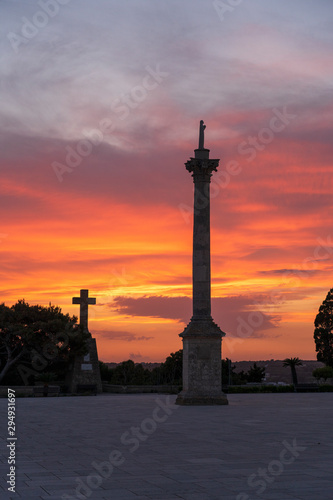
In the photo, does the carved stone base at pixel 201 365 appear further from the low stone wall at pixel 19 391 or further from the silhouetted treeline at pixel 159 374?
the silhouetted treeline at pixel 159 374

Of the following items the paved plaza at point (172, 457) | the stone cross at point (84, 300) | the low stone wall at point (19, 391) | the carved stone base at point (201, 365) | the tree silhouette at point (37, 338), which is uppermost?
the stone cross at point (84, 300)

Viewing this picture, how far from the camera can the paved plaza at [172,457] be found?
9.23 m

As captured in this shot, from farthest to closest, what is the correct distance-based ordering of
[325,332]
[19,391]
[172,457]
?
[325,332] < [19,391] < [172,457]

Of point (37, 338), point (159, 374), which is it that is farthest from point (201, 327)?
point (159, 374)

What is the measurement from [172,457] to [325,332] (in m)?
51.6

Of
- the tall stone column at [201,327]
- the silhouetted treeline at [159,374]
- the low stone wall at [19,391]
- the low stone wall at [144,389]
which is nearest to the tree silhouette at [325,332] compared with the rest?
the silhouetted treeline at [159,374]

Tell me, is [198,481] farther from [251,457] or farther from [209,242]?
[209,242]

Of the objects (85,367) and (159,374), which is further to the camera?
(159,374)

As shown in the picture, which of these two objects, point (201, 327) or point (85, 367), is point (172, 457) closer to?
point (201, 327)

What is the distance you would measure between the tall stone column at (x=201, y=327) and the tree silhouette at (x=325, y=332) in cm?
3536

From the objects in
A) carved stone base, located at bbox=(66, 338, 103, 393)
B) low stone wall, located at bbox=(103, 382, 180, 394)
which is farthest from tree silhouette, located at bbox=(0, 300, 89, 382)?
low stone wall, located at bbox=(103, 382, 180, 394)

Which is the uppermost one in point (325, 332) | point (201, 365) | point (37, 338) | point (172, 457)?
point (325, 332)

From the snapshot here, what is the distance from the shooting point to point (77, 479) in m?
10.0

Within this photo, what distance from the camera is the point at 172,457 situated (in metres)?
12.4
